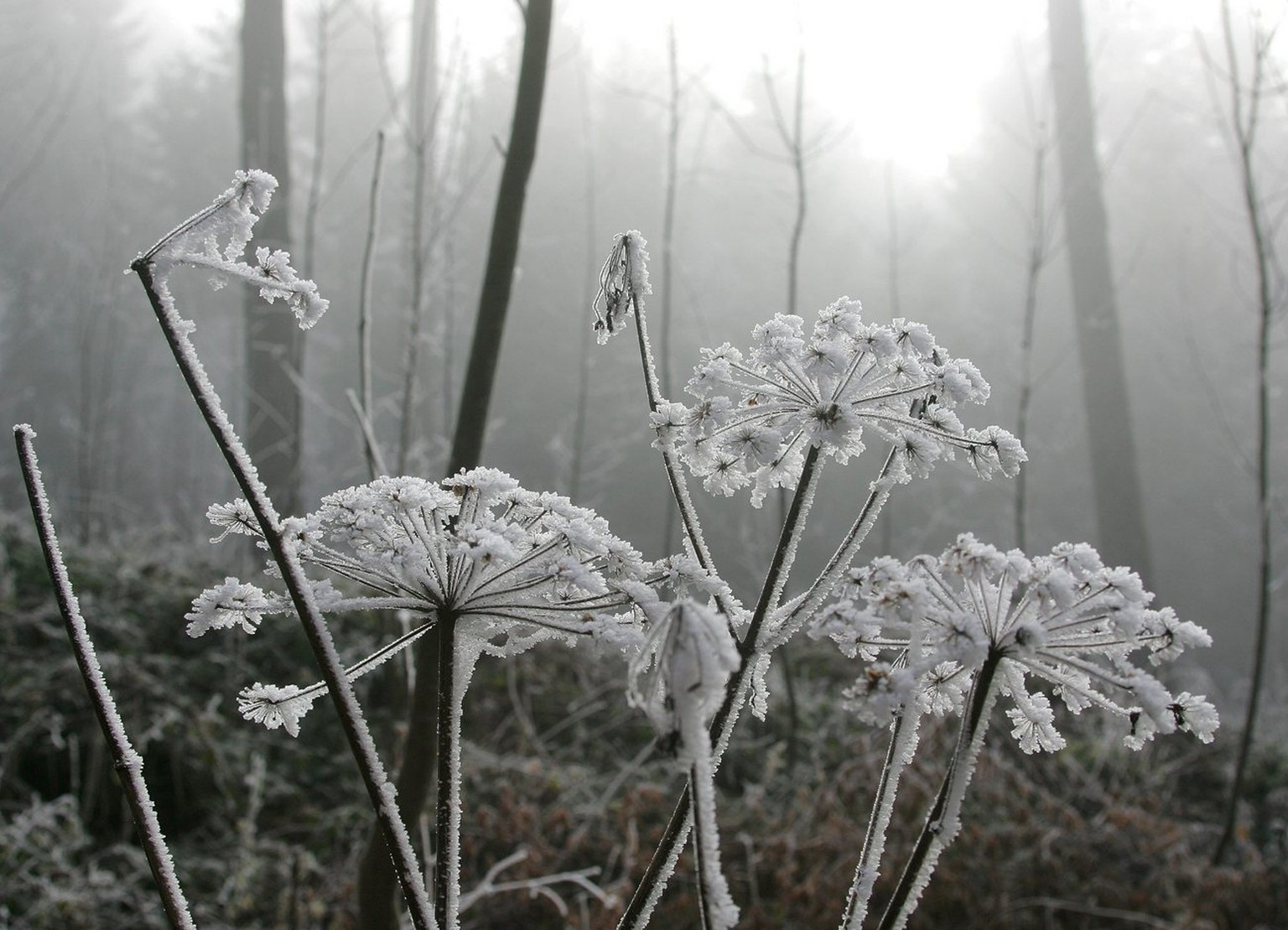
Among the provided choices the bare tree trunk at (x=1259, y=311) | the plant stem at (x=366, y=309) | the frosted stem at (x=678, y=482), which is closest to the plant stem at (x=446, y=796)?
the frosted stem at (x=678, y=482)

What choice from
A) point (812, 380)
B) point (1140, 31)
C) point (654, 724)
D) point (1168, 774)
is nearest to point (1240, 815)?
point (1168, 774)

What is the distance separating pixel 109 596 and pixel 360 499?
6.41 meters

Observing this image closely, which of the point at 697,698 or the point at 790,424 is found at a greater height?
the point at 790,424

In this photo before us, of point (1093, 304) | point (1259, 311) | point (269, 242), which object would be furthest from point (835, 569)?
point (1093, 304)

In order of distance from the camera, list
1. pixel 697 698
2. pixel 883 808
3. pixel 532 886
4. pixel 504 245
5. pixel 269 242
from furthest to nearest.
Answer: pixel 269 242, pixel 532 886, pixel 504 245, pixel 883 808, pixel 697 698

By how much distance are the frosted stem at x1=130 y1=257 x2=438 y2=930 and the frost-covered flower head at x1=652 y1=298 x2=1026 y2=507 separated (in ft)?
1.28

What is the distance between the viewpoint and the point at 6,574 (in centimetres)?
604

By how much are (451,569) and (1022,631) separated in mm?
559

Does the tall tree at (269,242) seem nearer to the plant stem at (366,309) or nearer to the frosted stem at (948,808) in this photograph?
the plant stem at (366,309)

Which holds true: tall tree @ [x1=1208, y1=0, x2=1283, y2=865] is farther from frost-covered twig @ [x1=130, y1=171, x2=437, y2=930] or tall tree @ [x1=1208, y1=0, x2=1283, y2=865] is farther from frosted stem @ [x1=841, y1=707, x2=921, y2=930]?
frost-covered twig @ [x1=130, y1=171, x2=437, y2=930]

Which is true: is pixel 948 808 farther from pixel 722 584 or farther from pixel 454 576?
pixel 454 576

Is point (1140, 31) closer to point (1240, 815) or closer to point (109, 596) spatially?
point (1240, 815)

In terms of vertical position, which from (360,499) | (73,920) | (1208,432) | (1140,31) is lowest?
(73,920)

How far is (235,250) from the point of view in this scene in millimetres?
757
